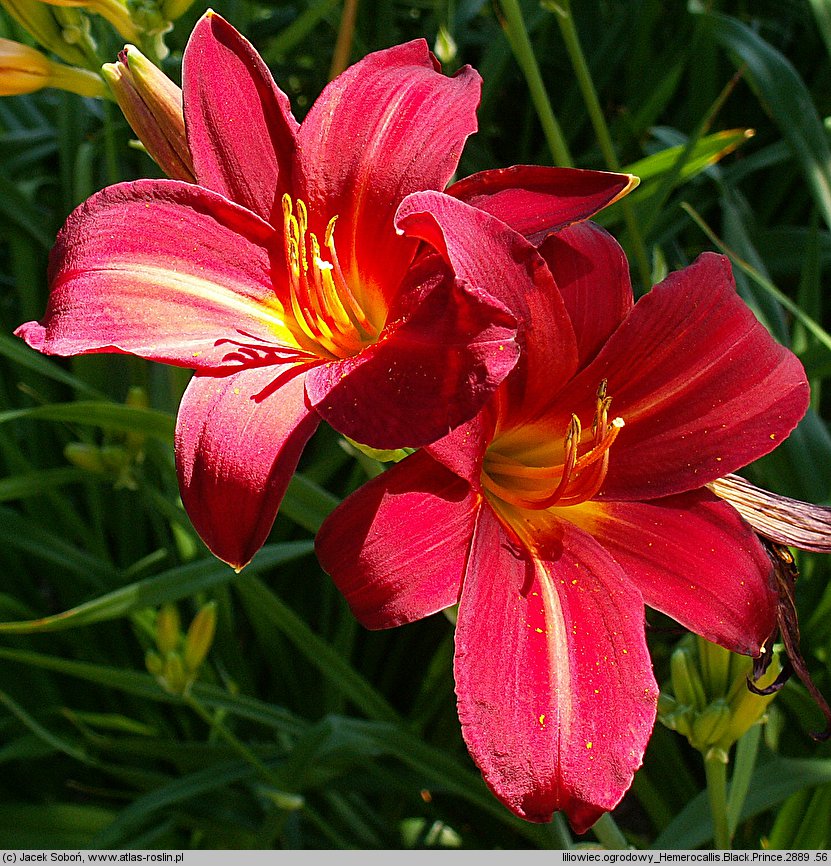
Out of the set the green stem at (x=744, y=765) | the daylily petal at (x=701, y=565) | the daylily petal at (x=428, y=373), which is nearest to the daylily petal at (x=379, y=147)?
the daylily petal at (x=428, y=373)

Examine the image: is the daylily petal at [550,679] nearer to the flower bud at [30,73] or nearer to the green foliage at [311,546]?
the green foliage at [311,546]

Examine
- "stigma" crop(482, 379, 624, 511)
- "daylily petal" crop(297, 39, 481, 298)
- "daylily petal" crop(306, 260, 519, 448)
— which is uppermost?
"daylily petal" crop(297, 39, 481, 298)

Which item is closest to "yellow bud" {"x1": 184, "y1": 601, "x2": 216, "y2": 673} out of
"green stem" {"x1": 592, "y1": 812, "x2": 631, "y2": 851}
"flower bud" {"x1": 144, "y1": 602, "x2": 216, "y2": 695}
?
"flower bud" {"x1": 144, "y1": 602, "x2": 216, "y2": 695}

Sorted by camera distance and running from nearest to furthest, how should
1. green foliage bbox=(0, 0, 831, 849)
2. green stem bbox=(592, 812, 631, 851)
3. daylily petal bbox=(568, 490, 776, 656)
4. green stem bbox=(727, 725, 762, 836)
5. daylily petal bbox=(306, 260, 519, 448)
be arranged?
1. daylily petal bbox=(306, 260, 519, 448)
2. daylily petal bbox=(568, 490, 776, 656)
3. green stem bbox=(592, 812, 631, 851)
4. green stem bbox=(727, 725, 762, 836)
5. green foliage bbox=(0, 0, 831, 849)

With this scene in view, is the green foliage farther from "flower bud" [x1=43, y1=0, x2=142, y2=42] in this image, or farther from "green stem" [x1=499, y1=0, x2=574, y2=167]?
"flower bud" [x1=43, y1=0, x2=142, y2=42]

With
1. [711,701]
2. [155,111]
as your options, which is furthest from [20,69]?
[711,701]

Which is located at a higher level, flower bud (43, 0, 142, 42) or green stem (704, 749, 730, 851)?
flower bud (43, 0, 142, 42)

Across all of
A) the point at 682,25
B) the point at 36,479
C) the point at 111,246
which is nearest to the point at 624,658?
the point at 111,246
